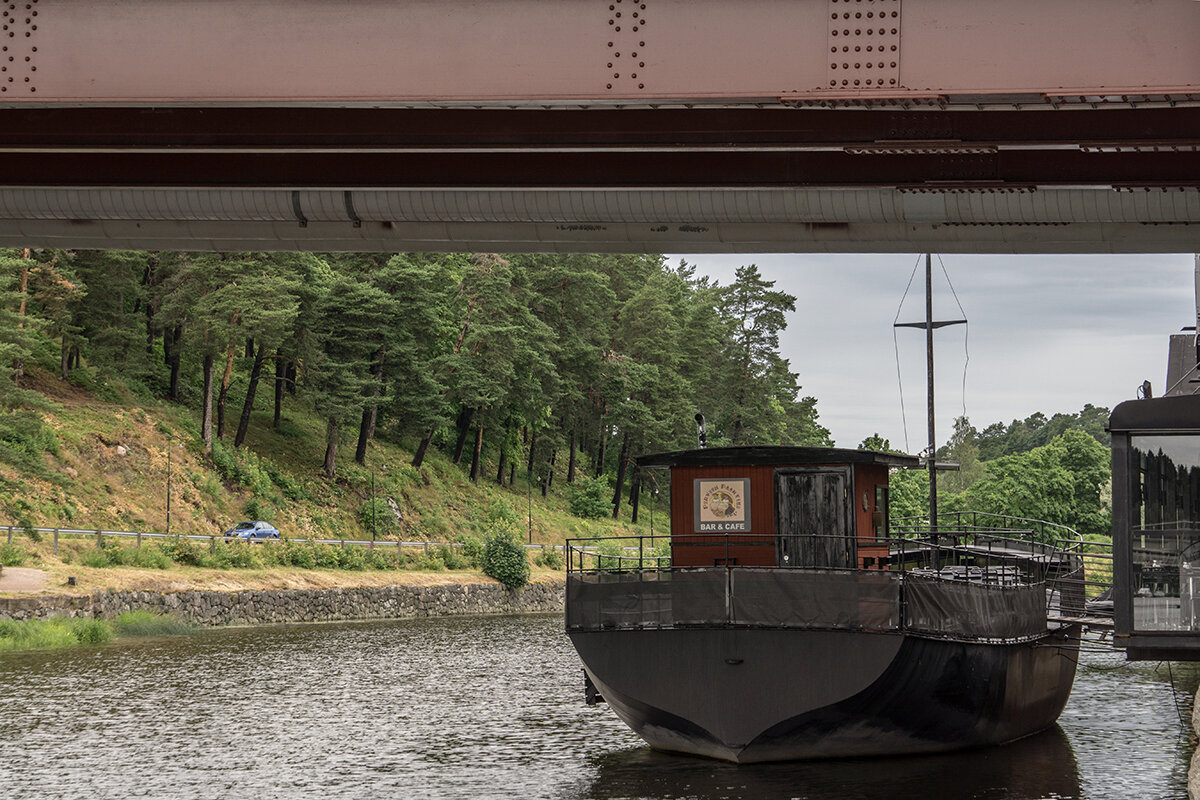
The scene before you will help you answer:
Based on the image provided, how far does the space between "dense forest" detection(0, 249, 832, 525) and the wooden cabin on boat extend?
39129 millimetres

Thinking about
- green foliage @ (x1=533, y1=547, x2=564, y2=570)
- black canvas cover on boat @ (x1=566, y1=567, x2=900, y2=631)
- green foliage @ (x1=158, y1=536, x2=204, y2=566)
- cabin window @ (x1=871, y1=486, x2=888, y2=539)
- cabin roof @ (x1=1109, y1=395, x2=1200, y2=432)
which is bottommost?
green foliage @ (x1=533, y1=547, x2=564, y2=570)

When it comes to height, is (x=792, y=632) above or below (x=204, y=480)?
below

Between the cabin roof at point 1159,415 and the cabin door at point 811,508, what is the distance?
5936 mm

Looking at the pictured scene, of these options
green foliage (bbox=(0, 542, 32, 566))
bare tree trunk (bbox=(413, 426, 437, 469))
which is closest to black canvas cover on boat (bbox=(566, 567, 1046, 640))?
green foliage (bbox=(0, 542, 32, 566))

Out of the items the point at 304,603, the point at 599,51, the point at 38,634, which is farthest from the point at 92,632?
the point at 599,51

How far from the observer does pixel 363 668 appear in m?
35.8

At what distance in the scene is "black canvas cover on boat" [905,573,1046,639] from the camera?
66.3 feet

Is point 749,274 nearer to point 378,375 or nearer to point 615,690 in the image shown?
point 378,375

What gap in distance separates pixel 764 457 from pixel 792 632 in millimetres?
3837

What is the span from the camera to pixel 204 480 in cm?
6412

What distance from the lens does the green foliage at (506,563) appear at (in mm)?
66812

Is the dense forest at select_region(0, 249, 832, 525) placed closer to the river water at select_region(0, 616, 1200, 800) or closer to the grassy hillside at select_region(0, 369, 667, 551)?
the grassy hillside at select_region(0, 369, 667, 551)

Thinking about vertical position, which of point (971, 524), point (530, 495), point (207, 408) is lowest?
point (971, 524)

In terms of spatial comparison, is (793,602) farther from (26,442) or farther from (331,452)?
(331,452)
